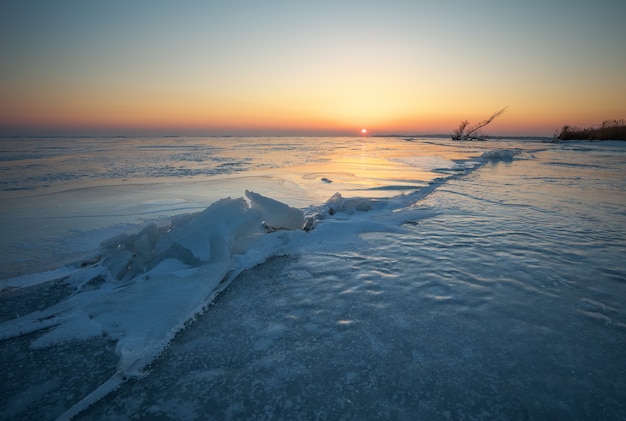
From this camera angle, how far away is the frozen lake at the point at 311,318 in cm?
162

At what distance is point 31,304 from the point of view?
2.59m

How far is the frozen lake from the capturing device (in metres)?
1.62

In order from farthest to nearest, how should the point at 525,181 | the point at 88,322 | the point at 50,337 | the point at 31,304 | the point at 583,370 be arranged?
the point at 525,181
the point at 31,304
the point at 88,322
the point at 50,337
the point at 583,370

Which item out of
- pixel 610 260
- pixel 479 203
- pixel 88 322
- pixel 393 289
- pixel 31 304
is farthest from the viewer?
pixel 479 203

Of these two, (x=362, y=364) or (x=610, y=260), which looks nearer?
(x=362, y=364)

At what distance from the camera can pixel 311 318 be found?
2.38m

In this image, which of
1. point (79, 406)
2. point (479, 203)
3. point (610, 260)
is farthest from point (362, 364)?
point (479, 203)

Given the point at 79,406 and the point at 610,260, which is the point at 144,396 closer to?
the point at 79,406

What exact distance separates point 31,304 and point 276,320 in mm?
2211

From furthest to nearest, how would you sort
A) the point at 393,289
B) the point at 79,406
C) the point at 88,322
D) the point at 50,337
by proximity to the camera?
the point at 393,289 < the point at 88,322 < the point at 50,337 < the point at 79,406

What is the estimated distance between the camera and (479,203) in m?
6.47

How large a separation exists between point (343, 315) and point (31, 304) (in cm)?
275

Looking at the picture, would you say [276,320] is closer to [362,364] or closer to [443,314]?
[362,364]

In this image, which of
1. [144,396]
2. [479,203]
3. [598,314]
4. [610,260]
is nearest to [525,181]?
[479,203]
